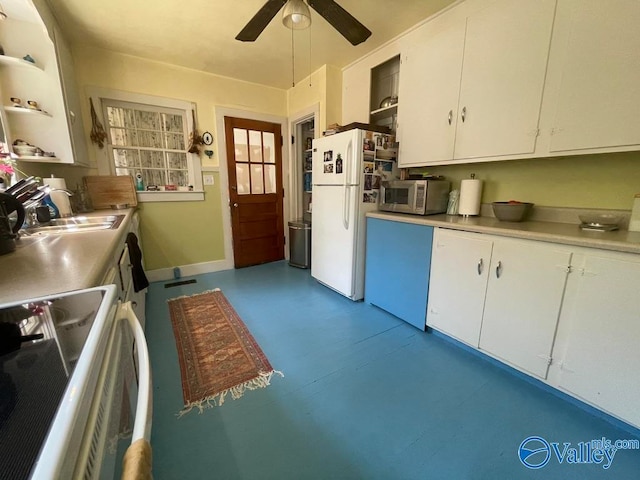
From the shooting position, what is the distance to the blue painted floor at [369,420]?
3.75 ft

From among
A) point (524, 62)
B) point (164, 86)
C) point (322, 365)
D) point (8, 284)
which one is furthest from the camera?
point (164, 86)

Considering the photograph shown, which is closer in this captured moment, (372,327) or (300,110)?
(372,327)

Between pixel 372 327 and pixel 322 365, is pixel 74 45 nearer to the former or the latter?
pixel 322 365

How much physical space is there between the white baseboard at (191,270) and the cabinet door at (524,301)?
122 inches

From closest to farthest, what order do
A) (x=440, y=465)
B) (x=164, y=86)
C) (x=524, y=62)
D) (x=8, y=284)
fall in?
(x=8, y=284) < (x=440, y=465) < (x=524, y=62) < (x=164, y=86)

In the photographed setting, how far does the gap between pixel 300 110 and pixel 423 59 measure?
5.58 feet

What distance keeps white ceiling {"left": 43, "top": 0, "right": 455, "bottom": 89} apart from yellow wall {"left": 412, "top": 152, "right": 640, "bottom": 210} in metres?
1.36

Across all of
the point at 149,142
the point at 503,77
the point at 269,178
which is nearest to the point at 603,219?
the point at 503,77

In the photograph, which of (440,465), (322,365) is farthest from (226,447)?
(440,465)

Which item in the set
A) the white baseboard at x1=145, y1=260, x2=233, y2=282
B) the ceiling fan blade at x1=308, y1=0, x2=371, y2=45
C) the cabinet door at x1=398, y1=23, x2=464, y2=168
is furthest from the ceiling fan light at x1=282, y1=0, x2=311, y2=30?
the white baseboard at x1=145, y1=260, x2=233, y2=282

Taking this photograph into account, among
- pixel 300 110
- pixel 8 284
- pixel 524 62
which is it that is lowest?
pixel 8 284

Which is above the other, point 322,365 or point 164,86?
point 164,86

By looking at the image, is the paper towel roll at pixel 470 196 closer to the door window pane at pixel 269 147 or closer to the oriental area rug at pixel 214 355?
the oriental area rug at pixel 214 355

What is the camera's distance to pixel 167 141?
3.15 metres
